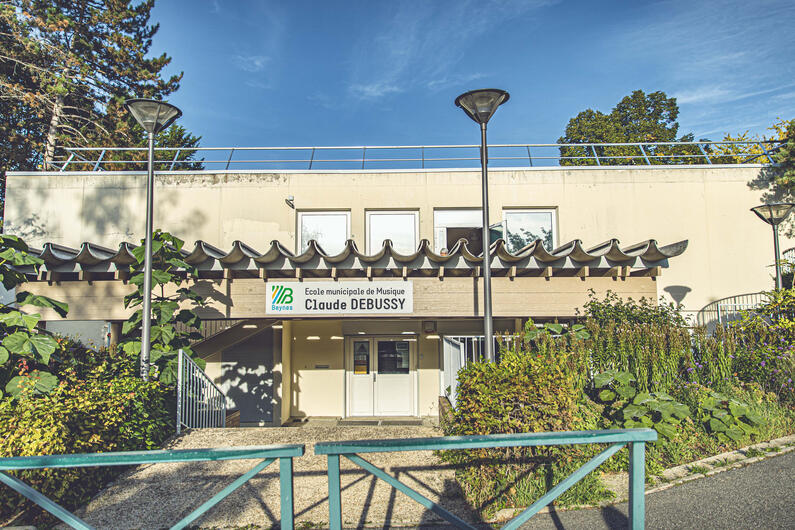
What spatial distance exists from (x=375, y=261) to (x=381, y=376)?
576 cm

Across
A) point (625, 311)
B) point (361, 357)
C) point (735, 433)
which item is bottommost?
point (735, 433)

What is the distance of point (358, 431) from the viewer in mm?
7355

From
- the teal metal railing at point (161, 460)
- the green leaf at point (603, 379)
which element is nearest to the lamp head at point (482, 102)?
the green leaf at point (603, 379)

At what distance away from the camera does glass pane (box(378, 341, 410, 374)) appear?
13.5m

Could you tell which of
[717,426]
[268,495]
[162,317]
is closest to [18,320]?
[162,317]

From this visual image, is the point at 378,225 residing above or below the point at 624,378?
above

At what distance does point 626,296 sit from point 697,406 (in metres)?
3.23

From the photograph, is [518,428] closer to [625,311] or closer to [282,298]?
[625,311]

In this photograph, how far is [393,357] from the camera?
13.6 metres

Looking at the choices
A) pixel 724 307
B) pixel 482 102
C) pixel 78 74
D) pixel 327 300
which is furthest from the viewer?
pixel 78 74

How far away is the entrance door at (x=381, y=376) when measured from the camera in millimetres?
13336

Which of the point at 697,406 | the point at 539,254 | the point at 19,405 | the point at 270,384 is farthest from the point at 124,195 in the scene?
the point at 697,406

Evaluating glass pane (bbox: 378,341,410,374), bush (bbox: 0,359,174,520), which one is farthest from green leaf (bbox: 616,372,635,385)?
glass pane (bbox: 378,341,410,374)

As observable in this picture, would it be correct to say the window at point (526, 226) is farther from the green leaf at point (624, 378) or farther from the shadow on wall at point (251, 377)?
the shadow on wall at point (251, 377)
